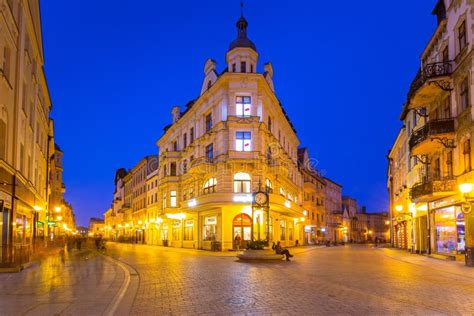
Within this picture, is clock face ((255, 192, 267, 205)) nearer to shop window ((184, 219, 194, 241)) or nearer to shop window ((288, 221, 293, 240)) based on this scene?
shop window ((184, 219, 194, 241))

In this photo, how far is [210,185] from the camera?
45.5 meters

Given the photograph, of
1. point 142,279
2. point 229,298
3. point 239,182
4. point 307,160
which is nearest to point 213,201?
point 239,182

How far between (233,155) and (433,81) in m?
19.4

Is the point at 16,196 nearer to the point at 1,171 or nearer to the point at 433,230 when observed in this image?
the point at 1,171

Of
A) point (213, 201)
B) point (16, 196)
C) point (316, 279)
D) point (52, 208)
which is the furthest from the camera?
point (52, 208)

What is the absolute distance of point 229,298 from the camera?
12.0 m

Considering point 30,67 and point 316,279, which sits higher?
point 30,67

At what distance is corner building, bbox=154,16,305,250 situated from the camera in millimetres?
42594

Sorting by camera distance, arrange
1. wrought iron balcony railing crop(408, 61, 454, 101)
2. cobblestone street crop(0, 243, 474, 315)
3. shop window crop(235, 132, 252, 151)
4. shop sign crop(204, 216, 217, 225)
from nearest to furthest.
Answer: cobblestone street crop(0, 243, 474, 315) < wrought iron balcony railing crop(408, 61, 454, 101) < shop window crop(235, 132, 252, 151) < shop sign crop(204, 216, 217, 225)

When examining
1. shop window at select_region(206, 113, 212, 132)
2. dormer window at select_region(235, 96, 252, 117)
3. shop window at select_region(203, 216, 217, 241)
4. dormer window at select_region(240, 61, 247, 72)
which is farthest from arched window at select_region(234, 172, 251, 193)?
dormer window at select_region(240, 61, 247, 72)

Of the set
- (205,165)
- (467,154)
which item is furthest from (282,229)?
(467,154)

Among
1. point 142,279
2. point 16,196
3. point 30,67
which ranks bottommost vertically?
point 142,279

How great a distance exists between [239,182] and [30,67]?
2173 cm

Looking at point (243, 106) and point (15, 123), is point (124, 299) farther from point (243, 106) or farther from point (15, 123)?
point (243, 106)
